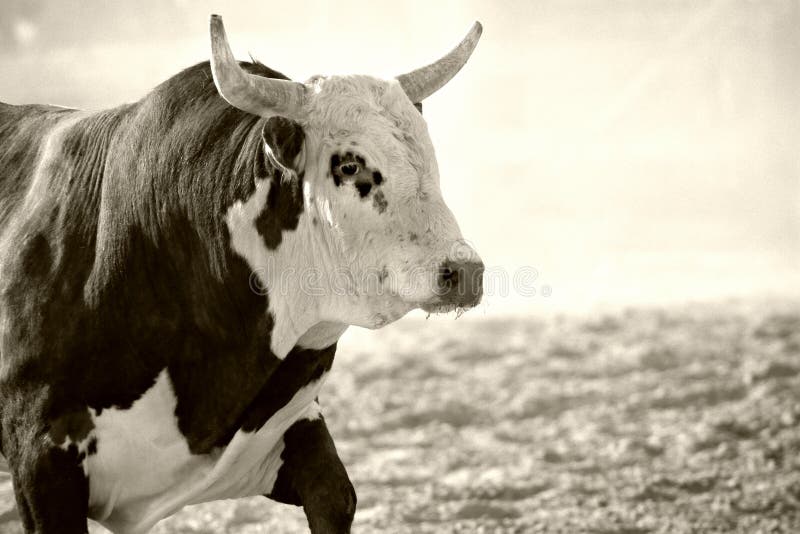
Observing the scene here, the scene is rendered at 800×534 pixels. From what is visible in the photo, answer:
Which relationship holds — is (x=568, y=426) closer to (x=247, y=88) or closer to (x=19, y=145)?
(x=19, y=145)

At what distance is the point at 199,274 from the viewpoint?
Answer: 3.01 m

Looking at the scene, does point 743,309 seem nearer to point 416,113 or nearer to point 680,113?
point 680,113

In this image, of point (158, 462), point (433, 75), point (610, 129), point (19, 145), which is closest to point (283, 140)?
point (433, 75)

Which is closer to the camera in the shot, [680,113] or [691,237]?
[691,237]

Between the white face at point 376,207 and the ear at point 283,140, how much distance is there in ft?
0.14

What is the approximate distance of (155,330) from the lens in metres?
2.99

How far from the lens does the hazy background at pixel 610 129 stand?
10367 millimetres

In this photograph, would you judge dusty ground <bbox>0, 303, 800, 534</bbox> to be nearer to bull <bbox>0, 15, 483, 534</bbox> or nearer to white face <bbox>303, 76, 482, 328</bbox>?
bull <bbox>0, 15, 483, 534</bbox>

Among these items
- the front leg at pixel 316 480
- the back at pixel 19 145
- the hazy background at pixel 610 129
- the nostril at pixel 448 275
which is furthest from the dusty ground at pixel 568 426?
the nostril at pixel 448 275

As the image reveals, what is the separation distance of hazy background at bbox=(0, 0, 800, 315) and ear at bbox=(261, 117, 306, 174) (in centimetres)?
681

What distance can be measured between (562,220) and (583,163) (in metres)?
0.86

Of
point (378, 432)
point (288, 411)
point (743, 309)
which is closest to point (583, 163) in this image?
point (743, 309)

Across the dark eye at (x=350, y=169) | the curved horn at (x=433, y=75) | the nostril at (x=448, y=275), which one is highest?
the curved horn at (x=433, y=75)

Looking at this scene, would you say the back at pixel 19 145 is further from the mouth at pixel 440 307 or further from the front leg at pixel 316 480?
the mouth at pixel 440 307
